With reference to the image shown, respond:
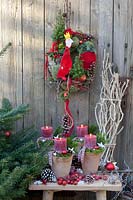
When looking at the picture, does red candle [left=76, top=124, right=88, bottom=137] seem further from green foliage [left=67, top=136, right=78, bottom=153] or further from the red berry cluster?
the red berry cluster

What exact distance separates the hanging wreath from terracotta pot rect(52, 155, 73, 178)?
1.59ft

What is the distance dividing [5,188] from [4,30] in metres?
1.15

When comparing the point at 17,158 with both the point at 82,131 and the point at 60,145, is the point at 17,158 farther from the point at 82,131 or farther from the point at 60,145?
the point at 82,131

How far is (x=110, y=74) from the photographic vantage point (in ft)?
8.49

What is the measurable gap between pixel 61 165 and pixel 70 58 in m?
0.67

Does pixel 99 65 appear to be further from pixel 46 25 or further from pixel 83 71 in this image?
pixel 46 25

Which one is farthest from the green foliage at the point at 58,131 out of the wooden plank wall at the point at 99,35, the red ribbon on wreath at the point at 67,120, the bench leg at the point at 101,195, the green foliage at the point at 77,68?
the bench leg at the point at 101,195

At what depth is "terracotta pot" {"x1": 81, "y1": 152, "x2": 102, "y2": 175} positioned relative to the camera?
230 cm

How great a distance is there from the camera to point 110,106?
2.54 m

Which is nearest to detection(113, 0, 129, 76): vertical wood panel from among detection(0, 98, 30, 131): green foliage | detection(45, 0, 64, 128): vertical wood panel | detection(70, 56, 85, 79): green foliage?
detection(70, 56, 85, 79): green foliage

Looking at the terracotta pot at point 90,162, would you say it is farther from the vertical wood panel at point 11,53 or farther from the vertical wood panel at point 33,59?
the vertical wood panel at point 11,53

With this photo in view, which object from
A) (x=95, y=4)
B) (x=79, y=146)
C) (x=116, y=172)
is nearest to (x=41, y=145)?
(x=79, y=146)

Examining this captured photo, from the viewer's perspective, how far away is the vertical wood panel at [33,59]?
2.58 meters

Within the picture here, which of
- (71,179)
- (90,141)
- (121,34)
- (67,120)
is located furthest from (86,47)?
(71,179)
